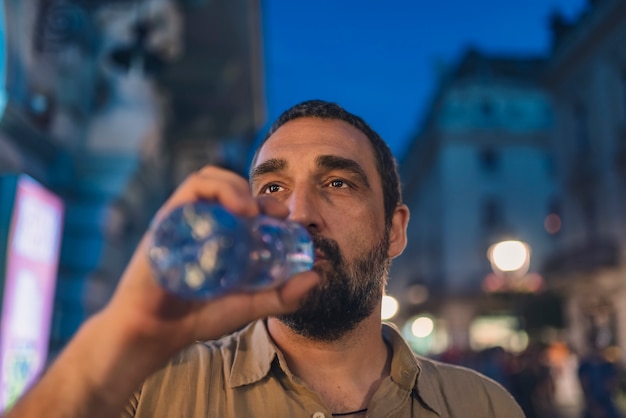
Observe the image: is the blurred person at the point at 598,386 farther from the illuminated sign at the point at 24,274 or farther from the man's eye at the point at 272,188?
the man's eye at the point at 272,188

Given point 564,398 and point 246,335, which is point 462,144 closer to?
point 564,398

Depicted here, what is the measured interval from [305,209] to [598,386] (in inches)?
392

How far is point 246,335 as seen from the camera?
1.99 metres

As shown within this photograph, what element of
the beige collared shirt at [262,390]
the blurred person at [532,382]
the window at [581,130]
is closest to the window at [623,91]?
the window at [581,130]

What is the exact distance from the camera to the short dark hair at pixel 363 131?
2080 millimetres

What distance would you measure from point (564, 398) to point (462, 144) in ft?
71.9

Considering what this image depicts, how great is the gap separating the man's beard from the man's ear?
296mm

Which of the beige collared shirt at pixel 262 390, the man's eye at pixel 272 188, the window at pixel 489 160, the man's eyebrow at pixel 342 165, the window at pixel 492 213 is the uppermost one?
the window at pixel 489 160

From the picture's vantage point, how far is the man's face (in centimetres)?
171

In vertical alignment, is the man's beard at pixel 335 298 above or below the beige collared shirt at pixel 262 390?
above

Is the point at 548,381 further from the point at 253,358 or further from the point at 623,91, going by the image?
the point at 253,358

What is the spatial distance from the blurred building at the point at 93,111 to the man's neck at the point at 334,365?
5.52 m

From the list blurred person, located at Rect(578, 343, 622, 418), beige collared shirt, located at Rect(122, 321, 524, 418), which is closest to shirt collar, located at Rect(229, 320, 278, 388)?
beige collared shirt, located at Rect(122, 321, 524, 418)

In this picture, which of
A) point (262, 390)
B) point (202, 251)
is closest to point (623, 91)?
point (262, 390)
